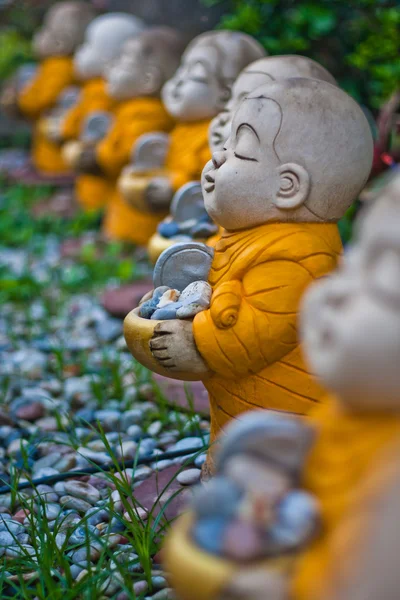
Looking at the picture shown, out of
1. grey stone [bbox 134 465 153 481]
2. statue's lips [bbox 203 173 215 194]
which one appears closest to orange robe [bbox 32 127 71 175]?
grey stone [bbox 134 465 153 481]

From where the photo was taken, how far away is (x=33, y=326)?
14.9 feet

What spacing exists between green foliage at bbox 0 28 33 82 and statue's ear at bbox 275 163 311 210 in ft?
23.5

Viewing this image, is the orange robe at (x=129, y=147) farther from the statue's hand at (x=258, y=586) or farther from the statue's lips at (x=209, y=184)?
the statue's hand at (x=258, y=586)

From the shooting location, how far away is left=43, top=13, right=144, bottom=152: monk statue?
6383 millimetres

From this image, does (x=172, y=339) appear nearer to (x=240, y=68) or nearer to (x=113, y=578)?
(x=113, y=578)

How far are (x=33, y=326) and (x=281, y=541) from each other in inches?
129

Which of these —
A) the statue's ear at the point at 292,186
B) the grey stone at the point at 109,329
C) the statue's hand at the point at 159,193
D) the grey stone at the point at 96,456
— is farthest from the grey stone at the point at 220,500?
the statue's hand at the point at 159,193

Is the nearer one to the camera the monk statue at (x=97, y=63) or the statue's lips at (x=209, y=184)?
the statue's lips at (x=209, y=184)

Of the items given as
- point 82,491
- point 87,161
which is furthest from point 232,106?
point 87,161

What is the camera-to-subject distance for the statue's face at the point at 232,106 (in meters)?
3.53

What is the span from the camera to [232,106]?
3615 mm

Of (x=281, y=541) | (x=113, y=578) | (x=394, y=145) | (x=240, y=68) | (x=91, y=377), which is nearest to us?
(x=281, y=541)

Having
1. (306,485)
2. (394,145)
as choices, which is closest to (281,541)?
(306,485)

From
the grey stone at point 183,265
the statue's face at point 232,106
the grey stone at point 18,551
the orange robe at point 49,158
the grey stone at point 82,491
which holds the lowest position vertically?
the grey stone at point 18,551
